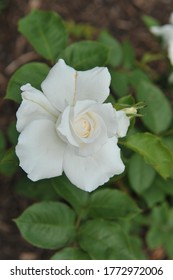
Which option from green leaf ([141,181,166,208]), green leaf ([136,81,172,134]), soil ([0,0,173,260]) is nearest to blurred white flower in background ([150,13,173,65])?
green leaf ([136,81,172,134])

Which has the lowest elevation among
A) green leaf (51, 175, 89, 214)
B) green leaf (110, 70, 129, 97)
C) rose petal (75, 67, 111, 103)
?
green leaf (51, 175, 89, 214)

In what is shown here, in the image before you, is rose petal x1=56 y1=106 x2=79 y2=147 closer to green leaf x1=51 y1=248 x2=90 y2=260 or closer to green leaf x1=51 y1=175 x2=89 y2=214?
green leaf x1=51 y1=175 x2=89 y2=214

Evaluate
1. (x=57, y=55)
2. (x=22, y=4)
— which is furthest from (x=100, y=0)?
(x=57, y=55)

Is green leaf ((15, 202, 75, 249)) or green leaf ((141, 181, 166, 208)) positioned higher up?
green leaf ((15, 202, 75, 249))

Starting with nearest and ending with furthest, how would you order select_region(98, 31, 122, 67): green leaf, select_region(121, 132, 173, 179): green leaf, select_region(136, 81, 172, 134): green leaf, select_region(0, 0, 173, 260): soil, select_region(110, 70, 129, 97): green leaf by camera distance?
1. select_region(121, 132, 173, 179): green leaf
2. select_region(136, 81, 172, 134): green leaf
3. select_region(110, 70, 129, 97): green leaf
4. select_region(98, 31, 122, 67): green leaf
5. select_region(0, 0, 173, 260): soil

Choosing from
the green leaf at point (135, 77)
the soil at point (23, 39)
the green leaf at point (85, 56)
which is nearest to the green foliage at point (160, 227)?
the soil at point (23, 39)
